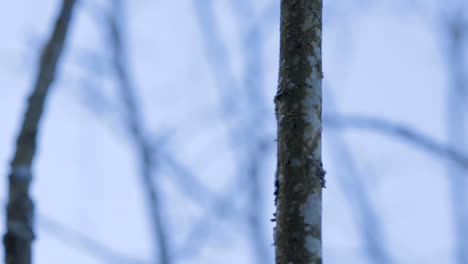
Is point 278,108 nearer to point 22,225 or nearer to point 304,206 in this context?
point 304,206

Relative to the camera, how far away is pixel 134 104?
7449mm

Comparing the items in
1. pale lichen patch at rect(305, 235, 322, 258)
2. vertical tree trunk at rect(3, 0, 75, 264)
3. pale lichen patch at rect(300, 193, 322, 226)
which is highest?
vertical tree trunk at rect(3, 0, 75, 264)

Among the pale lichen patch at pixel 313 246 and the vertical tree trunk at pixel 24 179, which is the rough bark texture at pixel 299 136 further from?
the vertical tree trunk at pixel 24 179

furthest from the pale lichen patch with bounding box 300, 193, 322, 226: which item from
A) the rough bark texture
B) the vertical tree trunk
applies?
the vertical tree trunk

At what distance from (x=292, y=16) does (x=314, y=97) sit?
17cm

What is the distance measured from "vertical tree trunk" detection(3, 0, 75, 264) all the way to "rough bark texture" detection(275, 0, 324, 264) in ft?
3.60

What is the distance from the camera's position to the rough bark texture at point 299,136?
1.06 metres

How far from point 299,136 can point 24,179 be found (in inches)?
46.9

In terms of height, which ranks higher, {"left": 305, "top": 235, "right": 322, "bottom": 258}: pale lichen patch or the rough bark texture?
the rough bark texture

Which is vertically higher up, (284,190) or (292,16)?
(292,16)

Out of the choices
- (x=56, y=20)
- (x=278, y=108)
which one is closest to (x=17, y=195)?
(x=56, y=20)

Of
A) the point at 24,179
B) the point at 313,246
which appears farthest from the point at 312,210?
the point at 24,179

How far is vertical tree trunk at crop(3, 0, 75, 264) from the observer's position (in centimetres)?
201

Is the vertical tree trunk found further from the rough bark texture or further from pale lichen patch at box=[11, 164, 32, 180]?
the rough bark texture
